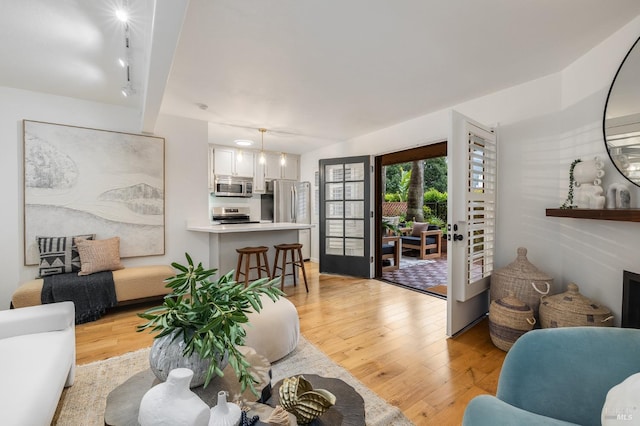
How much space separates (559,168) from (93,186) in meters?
5.08

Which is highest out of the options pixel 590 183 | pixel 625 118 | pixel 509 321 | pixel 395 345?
pixel 625 118

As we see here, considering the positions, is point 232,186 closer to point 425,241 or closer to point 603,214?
point 425,241

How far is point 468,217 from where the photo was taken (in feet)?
8.49

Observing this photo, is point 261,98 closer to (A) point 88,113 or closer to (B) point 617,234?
(A) point 88,113

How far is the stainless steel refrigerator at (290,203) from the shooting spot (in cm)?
592

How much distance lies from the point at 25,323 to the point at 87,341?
96 cm

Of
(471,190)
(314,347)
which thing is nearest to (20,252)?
(314,347)

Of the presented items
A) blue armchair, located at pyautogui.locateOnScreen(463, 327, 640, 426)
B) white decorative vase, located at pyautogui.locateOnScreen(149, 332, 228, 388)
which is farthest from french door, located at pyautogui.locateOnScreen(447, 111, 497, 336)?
white decorative vase, located at pyautogui.locateOnScreen(149, 332, 228, 388)

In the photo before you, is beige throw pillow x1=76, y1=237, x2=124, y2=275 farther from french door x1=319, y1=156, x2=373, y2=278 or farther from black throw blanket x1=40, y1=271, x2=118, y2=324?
french door x1=319, y1=156, x2=373, y2=278

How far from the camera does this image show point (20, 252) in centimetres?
306

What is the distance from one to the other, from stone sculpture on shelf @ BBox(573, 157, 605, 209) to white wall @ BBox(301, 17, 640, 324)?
9 centimetres

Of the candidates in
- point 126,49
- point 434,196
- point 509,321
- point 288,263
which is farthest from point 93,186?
point 434,196

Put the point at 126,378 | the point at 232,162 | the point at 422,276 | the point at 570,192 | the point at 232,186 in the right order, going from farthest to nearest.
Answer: the point at 232,162, the point at 232,186, the point at 422,276, the point at 570,192, the point at 126,378

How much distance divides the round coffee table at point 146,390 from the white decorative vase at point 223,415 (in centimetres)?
19
